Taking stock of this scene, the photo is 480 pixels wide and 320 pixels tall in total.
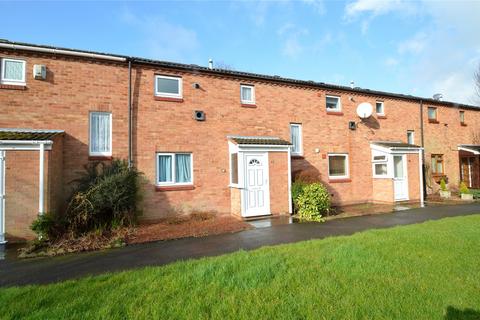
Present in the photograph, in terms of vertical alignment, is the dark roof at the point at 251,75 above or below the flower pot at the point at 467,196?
above

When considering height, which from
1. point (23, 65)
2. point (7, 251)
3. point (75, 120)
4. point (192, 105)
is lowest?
point (7, 251)

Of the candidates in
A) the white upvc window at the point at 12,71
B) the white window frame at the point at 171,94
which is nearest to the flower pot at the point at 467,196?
the white window frame at the point at 171,94

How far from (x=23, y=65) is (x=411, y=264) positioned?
38.5 feet

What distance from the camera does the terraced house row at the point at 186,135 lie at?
872 centimetres

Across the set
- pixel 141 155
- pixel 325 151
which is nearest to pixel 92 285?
pixel 141 155

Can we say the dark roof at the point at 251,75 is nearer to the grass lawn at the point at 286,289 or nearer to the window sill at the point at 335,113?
the window sill at the point at 335,113

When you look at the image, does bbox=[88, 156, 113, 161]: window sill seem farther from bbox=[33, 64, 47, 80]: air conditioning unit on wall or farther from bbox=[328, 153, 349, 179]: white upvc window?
bbox=[328, 153, 349, 179]: white upvc window

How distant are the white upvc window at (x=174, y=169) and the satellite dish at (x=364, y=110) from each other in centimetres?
918

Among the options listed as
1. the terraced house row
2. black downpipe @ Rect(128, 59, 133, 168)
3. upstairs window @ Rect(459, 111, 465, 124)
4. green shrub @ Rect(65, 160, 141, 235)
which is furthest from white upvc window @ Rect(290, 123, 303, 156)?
upstairs window @ Rect(459, 111, 465, 124)

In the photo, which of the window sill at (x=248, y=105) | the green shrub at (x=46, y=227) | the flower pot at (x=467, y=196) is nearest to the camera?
the green shrub at (x=46, y=227)

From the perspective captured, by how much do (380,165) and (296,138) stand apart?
505 centimetres

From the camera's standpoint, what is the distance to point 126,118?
33.7 ft

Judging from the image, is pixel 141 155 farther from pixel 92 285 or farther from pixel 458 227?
pixel 458 227

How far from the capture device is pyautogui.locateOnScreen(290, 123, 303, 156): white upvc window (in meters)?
13.4
